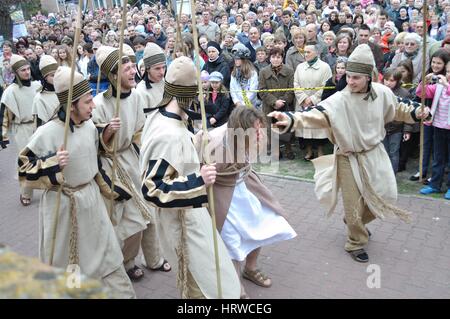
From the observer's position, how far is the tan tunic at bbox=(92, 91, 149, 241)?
4.35 meters

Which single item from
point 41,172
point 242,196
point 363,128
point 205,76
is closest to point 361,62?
point 363,128

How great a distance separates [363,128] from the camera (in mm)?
4500

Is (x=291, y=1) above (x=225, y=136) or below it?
above

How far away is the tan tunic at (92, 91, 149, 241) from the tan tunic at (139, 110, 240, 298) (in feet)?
3.39

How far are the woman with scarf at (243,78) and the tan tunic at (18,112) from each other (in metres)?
3.13

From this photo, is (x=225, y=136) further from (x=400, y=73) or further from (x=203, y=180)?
(x=400, y=73)

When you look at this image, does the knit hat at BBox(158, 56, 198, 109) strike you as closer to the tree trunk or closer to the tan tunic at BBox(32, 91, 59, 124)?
the tan tunic at BBox(32, 91, 59, 124)

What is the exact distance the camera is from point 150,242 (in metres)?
4.78

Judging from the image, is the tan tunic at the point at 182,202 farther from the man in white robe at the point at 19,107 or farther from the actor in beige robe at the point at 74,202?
the man in white robe at the point at 19,107

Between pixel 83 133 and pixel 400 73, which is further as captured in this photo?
pixel 400 73

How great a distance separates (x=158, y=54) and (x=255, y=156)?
6.38 feet

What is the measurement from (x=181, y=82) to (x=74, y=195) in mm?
1285

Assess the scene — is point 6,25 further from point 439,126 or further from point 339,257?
point 339,257
